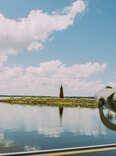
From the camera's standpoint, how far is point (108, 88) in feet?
6.46

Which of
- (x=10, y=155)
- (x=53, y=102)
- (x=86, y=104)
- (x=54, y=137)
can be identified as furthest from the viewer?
(x=53, y=102)

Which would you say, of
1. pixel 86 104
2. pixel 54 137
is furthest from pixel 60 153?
pixel 86 104

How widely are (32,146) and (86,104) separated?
101 ft

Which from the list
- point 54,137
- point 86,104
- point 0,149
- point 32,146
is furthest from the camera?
point 86,104

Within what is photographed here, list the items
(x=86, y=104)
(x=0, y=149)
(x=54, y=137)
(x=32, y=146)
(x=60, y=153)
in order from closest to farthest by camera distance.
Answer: (x=60, y=153), (x=0, y=149), (x=32, y=146), (x=54, y=137), (x=86, y=104)

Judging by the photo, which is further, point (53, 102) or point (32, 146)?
point (53, 102)

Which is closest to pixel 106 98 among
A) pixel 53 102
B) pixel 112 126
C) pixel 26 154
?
pixel 112 126

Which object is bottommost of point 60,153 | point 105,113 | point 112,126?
point 60,153

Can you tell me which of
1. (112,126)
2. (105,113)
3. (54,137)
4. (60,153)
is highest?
(105,113)

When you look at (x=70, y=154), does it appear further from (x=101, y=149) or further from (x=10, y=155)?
(x=10, y=155)

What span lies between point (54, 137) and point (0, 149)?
4.18m

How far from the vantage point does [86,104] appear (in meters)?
39.4

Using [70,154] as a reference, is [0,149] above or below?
below

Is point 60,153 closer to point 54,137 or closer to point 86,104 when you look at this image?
point 54,137
